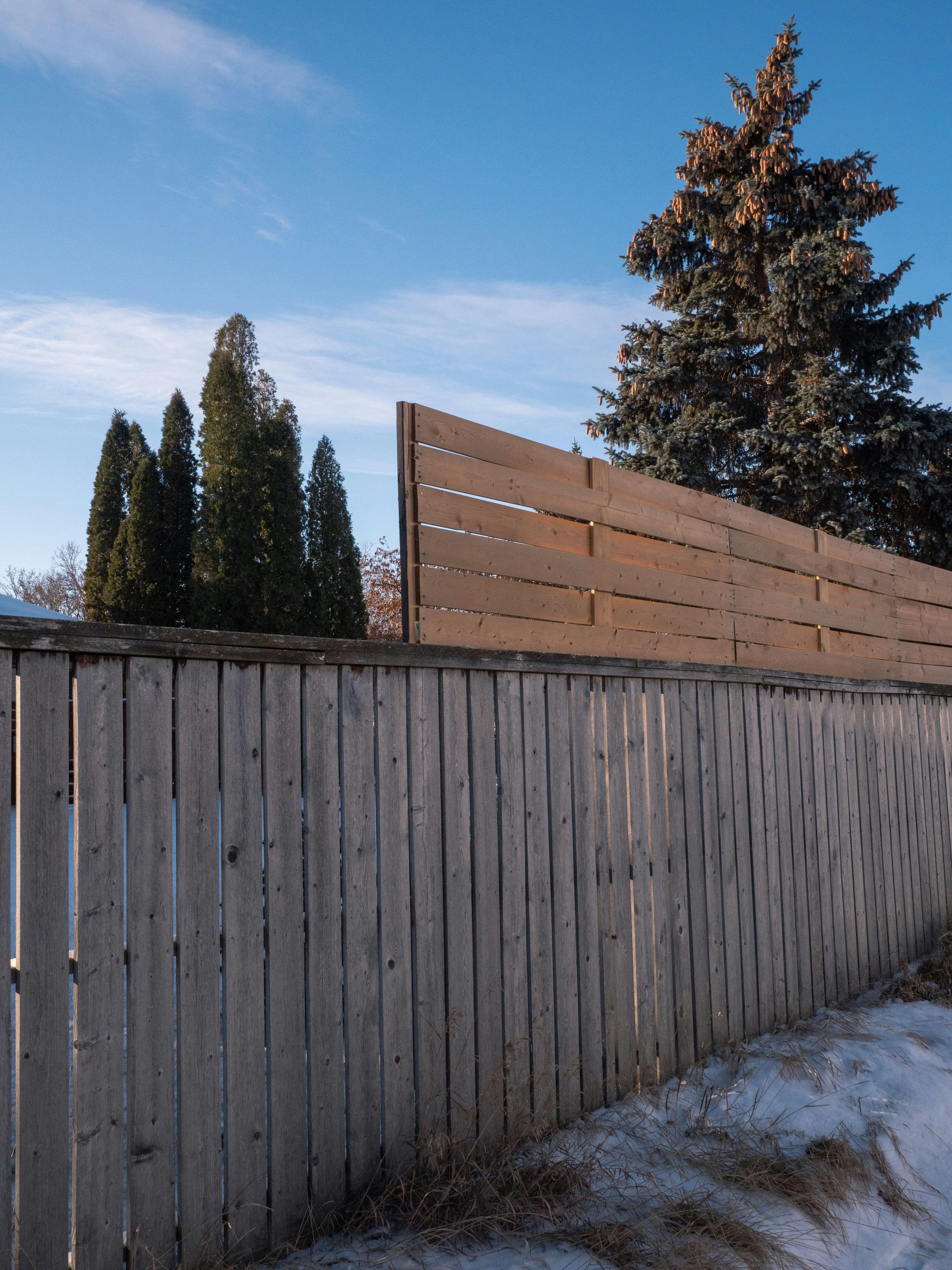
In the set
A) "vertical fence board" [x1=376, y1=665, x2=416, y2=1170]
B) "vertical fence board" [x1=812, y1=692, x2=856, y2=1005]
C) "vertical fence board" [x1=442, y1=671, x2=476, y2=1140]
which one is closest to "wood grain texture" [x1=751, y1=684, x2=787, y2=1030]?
"vertical fence board" [x1=812, y1=692, x2=856, y2=1005]

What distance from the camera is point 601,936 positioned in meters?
3.71

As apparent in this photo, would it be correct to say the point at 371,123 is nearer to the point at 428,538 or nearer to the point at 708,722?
the point at 428,538

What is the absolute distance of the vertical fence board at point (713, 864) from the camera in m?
4.31

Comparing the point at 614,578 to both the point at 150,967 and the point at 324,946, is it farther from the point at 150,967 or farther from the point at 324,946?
the point at 150,967

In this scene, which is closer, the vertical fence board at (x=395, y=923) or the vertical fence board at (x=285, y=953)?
the vertical fence board at (x=285, y=953)

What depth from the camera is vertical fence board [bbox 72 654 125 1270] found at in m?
2.15

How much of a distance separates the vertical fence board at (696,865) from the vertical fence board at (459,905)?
4.93 ft

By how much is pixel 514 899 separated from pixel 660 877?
102 centimetres

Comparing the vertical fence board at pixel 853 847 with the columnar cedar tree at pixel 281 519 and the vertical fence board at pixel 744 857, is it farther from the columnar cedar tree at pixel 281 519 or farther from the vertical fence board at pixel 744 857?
the columnar cedar tree at pixel 281 519

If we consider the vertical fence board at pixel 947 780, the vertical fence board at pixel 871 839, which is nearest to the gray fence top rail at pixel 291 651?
the vertical fence board at pixel 871 839

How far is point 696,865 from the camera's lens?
4297 millimetres

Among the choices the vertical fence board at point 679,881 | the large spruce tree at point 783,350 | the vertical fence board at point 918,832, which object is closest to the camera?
the vertical fence board at point 679,881

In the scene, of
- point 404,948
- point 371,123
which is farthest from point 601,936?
point 371,123

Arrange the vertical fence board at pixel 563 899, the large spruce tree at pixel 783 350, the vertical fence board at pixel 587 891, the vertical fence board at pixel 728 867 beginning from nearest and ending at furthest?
the vertical fence board at pixel 563 899
the vertical fence board at pixel 587 891
the vertical fence board at pixel 728 867
the large spruce tree at pixel 783 350
